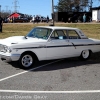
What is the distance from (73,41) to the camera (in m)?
9.13

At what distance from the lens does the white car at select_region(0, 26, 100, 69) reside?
7.74 m

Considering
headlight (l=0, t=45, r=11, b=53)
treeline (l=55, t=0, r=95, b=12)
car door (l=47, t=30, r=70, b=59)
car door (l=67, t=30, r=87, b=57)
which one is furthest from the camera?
treeline (l=55, t=0, r=95, b=12)

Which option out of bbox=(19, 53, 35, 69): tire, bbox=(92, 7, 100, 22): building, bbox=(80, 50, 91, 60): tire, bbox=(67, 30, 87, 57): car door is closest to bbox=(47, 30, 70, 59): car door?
bbox=(67, 30, 87, 57): car door

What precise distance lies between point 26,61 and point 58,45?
1397mm

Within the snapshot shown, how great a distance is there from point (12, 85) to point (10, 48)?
5.79ft

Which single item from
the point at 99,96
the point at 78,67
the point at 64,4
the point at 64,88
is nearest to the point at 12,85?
the point at 64,88

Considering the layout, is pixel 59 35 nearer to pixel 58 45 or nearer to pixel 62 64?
pixel 58 45

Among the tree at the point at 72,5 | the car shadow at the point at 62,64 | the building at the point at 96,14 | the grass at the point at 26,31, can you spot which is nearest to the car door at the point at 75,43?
the car shadow at the point at 62,64

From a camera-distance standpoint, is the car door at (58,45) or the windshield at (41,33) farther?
the windshield at (41,33)

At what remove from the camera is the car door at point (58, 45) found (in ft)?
27.6

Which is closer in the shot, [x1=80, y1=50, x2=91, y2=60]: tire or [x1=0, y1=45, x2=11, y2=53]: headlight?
[x1=0, y1=45, x2=11, y2=53]: headlight

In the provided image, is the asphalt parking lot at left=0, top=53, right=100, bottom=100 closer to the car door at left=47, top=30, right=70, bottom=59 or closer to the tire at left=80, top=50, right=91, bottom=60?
the car door at left=47, top=30, right=70, bottom=59

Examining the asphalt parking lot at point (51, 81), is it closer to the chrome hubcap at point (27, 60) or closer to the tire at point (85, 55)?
the chrome hubcap at point (27, 60)

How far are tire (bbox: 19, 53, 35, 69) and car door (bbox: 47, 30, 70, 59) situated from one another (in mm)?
698
